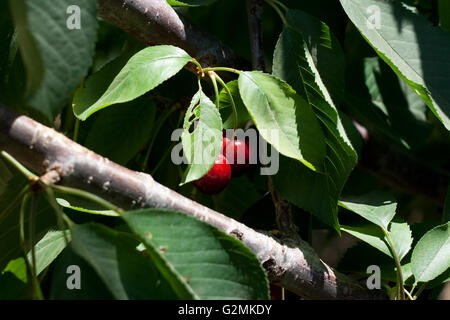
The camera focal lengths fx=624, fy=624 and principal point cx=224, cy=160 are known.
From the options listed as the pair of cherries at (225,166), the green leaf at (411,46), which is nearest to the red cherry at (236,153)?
the pair of cherries at (225,166)

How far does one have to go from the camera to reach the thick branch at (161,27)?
87 cm

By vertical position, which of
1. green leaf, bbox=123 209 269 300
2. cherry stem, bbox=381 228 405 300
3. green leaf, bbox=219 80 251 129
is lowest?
cherry stem, bbox=381 228 405 300

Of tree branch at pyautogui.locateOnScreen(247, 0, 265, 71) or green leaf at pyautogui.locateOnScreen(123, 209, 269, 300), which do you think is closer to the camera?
green leaf at pyautogui.locateOnScreen(123, 209, 269, 300)

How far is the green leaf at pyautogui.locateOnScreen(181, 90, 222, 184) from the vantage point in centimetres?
73

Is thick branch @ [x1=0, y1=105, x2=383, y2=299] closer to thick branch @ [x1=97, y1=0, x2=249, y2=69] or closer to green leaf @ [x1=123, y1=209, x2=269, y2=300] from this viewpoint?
green leaf @ [x1=123, y1=209, x2=269, y2=300]

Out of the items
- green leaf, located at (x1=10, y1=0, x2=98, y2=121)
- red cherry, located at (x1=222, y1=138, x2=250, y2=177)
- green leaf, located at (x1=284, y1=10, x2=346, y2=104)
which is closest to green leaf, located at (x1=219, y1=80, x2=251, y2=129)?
red cherry, located at (x1=222, y1=138, x2=250, y2=177)

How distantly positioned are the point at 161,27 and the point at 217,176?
233mm

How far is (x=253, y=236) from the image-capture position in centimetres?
79

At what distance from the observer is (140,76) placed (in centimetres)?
78

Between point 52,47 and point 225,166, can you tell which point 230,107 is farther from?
point 52,47

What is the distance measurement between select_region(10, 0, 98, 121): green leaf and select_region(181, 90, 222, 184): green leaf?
0.18m

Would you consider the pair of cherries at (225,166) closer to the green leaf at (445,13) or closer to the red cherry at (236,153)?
the red cherry at (236,153)

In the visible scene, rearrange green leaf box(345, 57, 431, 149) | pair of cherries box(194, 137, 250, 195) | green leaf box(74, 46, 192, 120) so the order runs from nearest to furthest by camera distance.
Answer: green leaf box(74, 46, 192, 120)
pair of cherries box(194, 137, 250, 195)
green leaf box(345, 57, 431, 149)

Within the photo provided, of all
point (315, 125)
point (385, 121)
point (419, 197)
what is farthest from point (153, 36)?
point (419, 197)
